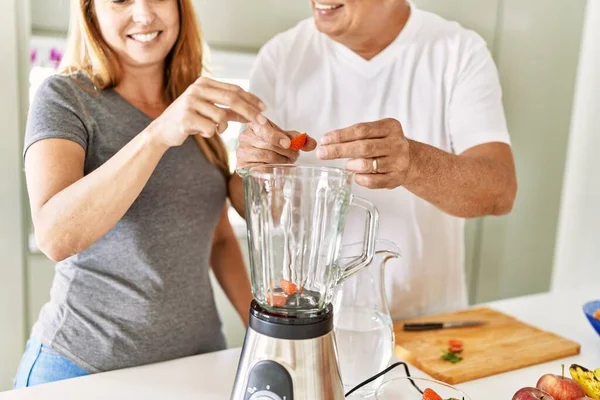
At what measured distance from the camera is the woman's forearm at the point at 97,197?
3.00 ft

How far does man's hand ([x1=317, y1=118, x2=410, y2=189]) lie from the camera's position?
86 cm

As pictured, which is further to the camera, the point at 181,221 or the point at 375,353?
the point at 181,221

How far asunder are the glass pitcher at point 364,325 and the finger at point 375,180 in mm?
92

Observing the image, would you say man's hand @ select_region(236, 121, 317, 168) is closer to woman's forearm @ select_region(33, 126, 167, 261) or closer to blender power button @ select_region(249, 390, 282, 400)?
woman's forearm @ select_region(33, 126, 167, 261)

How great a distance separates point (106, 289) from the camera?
1.09 m

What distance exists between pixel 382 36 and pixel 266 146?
529 mm

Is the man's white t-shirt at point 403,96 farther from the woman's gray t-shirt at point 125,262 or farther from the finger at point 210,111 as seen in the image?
the finger at point 210,111

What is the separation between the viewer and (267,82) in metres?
1.38

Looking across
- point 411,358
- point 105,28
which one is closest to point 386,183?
point 411,358

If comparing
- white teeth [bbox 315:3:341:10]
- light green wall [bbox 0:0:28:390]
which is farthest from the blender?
light green wall [bbox 0:0:28:390]

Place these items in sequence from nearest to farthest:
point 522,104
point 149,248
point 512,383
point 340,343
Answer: point 340,343 → point 512,383 → point 149,248 → point 522,104

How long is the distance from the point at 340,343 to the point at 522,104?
1.39m

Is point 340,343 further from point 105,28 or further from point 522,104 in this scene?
point 522,104

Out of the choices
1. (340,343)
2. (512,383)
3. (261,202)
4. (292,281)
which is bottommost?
(512,383)
